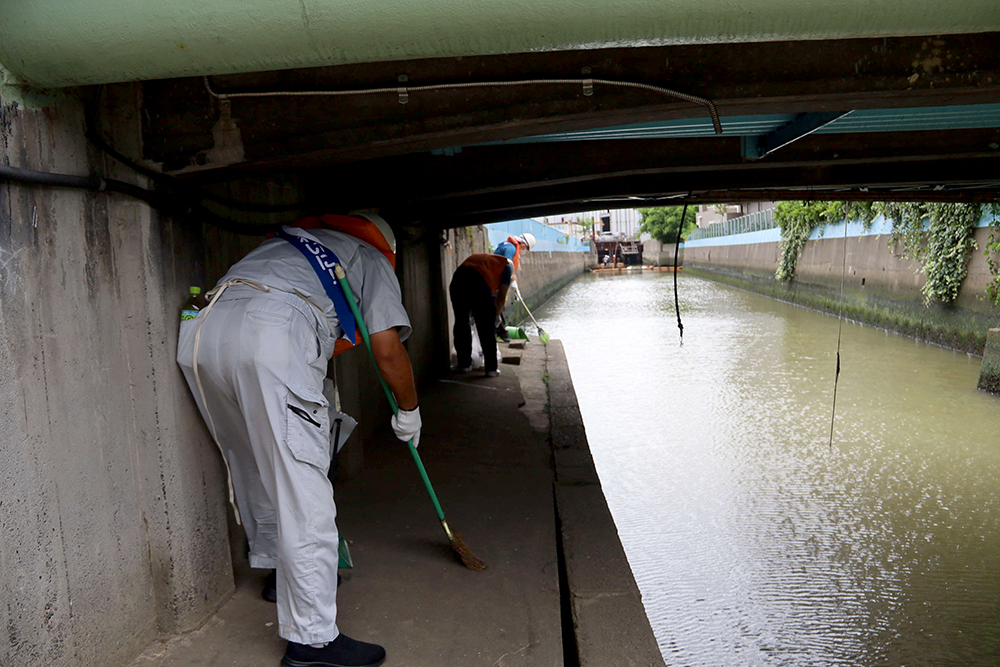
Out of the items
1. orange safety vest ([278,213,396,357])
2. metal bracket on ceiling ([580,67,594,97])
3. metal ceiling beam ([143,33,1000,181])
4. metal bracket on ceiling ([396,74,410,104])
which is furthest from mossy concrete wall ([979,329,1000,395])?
metal bracket on ceiling ([396,74,410,104])

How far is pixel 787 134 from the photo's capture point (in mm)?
4074

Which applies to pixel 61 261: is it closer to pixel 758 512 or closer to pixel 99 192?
pixel 99 192

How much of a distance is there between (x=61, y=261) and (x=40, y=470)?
0.60m

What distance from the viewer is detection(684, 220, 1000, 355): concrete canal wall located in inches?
429

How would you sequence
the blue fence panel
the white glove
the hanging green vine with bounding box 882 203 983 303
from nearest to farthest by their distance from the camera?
the white glove, the hanging green vine with bounding box 882 203 983 303, the blue fence panel

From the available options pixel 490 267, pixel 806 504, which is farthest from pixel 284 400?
pixel 490 267

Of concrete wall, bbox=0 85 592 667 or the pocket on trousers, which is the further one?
the pocket on trousers

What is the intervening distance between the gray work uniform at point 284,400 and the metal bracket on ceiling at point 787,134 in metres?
2.21

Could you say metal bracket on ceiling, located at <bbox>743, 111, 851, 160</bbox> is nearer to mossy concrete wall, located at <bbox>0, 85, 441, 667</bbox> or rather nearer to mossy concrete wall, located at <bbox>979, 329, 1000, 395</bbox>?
mossy concrete wall, located at <bbox>0, 85, 441, 667</bbox>

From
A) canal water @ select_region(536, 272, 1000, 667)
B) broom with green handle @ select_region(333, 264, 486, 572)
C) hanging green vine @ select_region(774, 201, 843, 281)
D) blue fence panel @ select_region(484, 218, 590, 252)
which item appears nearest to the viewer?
broom with green handle @ select_region(333, 264, 486, 572)

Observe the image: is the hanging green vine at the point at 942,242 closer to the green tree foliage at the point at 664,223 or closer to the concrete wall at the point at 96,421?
the concrete wall at the point at 96,421

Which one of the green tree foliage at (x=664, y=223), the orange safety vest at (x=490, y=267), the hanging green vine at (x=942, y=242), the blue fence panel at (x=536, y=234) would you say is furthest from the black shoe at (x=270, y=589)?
the green tree foliage at (x=664, y=223)

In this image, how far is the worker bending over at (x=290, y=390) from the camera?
2.46 metres

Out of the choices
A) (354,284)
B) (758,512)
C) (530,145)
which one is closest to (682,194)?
(530,145)
